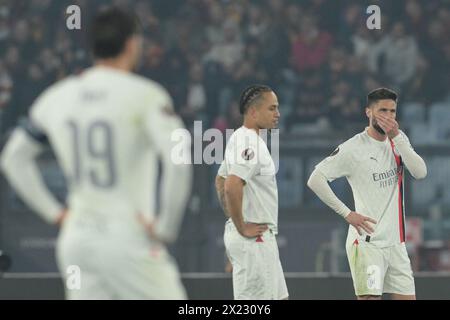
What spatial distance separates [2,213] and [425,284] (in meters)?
4.29

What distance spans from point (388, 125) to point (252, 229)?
4.26 feet

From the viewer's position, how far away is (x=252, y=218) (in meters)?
8.56

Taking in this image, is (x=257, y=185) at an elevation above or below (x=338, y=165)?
below

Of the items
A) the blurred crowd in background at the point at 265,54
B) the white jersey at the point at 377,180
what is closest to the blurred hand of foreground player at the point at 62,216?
the white jersey at the point at 377,180

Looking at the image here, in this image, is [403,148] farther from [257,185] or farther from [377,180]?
[257,185]

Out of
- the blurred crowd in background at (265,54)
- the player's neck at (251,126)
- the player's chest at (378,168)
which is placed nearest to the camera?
the player's neck at (251,126)

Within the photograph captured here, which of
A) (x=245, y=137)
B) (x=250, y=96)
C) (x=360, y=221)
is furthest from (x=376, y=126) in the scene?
(x=245, y=137)

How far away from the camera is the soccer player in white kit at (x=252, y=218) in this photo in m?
8.42

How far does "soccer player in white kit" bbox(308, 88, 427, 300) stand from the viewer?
29.9 ft

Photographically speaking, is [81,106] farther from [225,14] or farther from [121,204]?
[225,14]

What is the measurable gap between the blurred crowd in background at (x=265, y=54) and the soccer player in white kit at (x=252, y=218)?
24.0 ft

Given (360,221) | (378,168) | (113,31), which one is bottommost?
(360,221)

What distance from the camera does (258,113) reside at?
872 centimetres

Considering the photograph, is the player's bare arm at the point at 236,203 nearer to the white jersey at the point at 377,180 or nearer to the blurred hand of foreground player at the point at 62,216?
the white jersey at the point at 377,180
